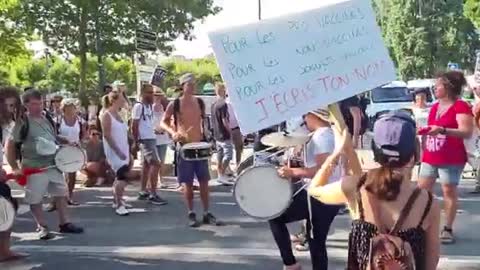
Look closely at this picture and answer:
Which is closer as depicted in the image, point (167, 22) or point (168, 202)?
point (168, 202)

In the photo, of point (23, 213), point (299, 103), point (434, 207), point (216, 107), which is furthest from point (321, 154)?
point (216, 107)

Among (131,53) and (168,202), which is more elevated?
(131,53)

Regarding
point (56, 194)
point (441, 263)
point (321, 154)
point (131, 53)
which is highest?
point (131, 53)

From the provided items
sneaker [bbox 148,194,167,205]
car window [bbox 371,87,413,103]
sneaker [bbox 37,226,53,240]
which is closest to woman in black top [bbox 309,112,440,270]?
sneaker [bbox 37,226,53,240]

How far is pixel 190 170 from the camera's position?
8172 mm

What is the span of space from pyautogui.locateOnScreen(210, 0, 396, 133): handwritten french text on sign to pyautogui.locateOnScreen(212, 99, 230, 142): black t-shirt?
8.17m

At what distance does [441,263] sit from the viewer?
6.54m

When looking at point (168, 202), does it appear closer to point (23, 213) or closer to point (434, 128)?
point (23, 213)

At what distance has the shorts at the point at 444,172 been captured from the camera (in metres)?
7.00

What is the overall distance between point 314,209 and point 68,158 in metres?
3.59

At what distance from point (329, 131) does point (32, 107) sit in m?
3.59

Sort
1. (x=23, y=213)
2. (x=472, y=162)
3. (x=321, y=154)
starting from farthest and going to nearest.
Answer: (x=472, y=162) < (x=23, y=213) < (x=321, y=154)

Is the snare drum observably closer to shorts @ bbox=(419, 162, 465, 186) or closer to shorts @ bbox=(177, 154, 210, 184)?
shorts @ bbox=(177, 154, 210, 184)

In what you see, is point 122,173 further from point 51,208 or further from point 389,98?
point 389,98
